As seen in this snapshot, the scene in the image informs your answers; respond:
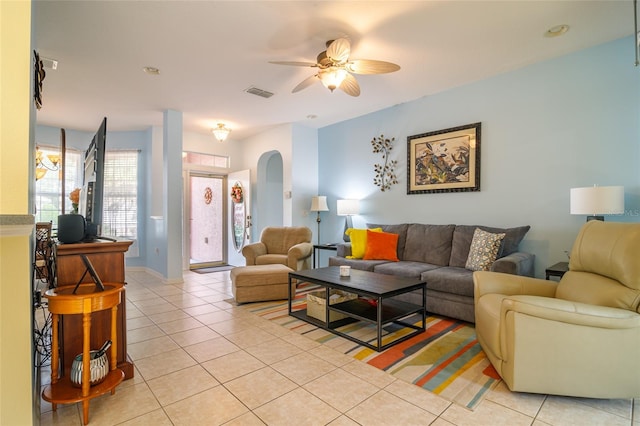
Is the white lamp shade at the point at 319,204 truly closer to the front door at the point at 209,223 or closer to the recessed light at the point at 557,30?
the front door at the point at 209,223

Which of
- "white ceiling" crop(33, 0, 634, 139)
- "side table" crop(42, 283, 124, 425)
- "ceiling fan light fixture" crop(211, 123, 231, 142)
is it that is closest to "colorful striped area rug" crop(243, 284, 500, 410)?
"side table" crop(42, 283, 124, 425)

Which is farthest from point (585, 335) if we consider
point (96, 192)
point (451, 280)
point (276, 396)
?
point (96, 192)

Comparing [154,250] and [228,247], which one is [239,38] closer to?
[154,250]

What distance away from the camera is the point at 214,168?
661 centimetres

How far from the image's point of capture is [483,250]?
326 centimetres

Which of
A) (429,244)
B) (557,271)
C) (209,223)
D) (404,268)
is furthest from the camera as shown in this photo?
(209,223)

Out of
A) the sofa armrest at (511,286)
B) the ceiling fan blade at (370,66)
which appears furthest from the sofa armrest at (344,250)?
the ceiling fan blade at (370,66)

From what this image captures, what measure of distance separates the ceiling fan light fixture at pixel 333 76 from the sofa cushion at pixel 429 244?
7.06 ft

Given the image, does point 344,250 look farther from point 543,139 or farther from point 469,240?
point 543,139

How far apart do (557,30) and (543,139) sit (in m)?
1.05

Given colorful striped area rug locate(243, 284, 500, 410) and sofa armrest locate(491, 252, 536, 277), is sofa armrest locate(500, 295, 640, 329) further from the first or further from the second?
sofa armrest locate(491, 252, 536, 277)

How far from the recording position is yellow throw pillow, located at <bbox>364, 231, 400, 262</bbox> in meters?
4.07

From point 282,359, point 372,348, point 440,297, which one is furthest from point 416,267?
point 282,359

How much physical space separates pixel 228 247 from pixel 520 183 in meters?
5.47
